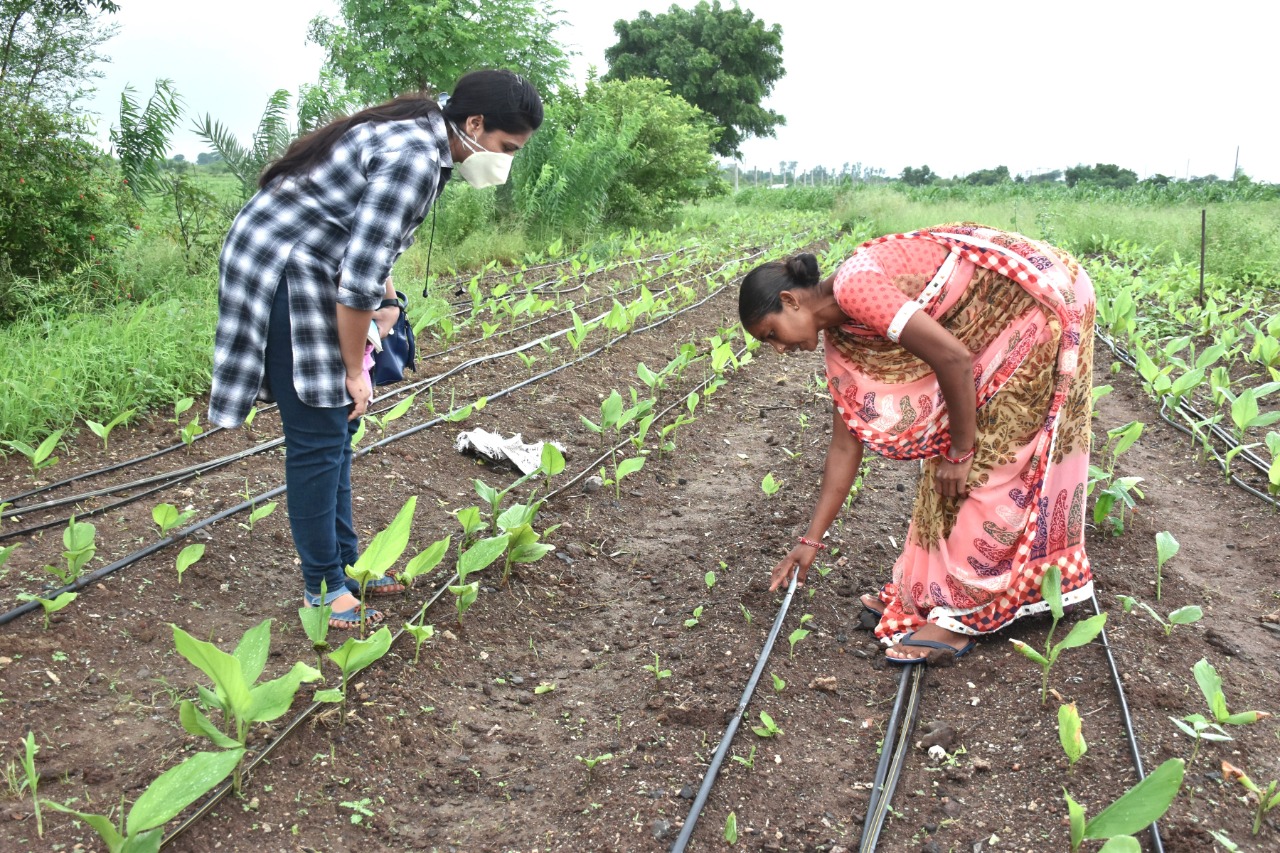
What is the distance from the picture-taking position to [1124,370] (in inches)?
234

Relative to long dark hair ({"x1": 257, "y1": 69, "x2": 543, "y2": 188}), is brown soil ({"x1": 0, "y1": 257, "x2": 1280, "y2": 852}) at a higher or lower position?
lower

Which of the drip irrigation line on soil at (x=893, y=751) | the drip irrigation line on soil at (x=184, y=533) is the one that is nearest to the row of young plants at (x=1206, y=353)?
the drip irrigation line on soil at (x=893, y=751)

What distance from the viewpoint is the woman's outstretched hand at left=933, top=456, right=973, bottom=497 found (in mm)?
2379

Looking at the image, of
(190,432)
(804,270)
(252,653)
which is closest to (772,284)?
(804,270)

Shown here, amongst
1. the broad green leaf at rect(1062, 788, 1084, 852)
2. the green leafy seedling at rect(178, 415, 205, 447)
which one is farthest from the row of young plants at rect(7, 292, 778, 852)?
the broad green leaf at rect(1062, 788, 1084, 852)

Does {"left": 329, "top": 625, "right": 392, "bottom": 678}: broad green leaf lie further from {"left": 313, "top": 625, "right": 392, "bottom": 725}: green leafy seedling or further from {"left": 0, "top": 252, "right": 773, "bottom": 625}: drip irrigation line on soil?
{"left": 0, "top": 252, "right": 773, "bottom": 625}: drip irrigation line on soil

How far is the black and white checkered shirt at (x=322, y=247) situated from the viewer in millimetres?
2014

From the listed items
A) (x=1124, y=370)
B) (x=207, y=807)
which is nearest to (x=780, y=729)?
(x=207, y=807)

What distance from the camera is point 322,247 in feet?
6.95

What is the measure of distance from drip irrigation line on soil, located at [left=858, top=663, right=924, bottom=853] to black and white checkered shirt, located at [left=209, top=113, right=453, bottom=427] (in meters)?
1.48

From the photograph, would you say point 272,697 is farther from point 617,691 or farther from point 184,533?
point 184,533

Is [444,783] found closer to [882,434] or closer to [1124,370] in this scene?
[882,434]

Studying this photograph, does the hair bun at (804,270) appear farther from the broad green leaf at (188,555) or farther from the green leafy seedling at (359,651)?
the broad green leaf at (188,555)

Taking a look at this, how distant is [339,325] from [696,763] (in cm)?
128
